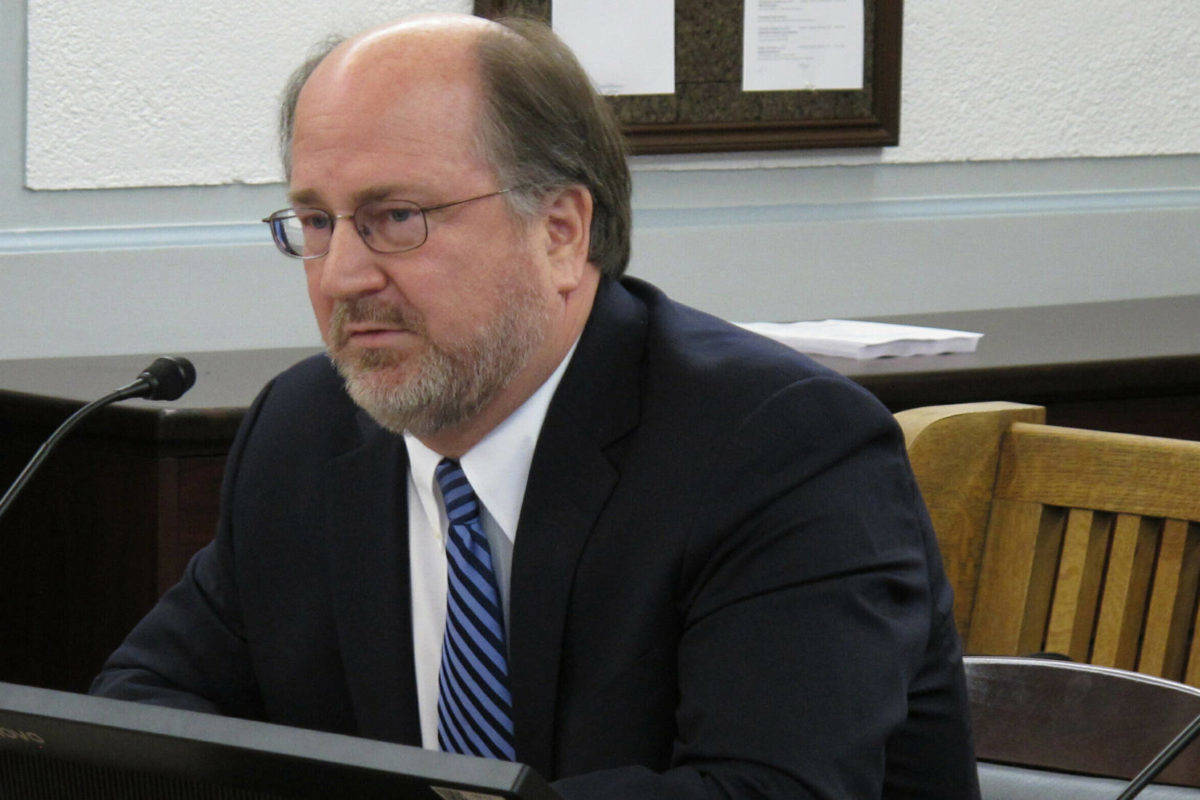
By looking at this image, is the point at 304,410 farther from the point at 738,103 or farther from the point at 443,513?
the point at 738,103

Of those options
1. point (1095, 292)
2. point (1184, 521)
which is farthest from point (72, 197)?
point (1095, 292)

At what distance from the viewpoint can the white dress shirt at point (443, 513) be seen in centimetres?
137

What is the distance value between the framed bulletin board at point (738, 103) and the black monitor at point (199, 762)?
210cm

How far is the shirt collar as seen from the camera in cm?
137

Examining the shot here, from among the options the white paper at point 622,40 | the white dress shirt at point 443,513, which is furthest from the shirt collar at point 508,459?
the white paper at point 622,40

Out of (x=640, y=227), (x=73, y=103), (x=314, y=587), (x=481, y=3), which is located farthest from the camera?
(x=640, y=227)

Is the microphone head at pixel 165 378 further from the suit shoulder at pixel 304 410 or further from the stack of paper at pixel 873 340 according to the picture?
the stack of paper at pixel 873 340

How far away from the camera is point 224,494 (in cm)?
155

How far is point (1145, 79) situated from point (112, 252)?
197 centimetres

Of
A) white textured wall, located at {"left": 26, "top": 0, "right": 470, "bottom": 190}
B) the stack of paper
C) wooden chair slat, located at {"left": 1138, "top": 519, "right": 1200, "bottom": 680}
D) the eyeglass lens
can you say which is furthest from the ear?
white textured wall, located at {"left": 26, "top": 0, "right": 470, "bottom": 190}

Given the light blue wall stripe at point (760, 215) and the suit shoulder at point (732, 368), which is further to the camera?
the light blue wall stripe at point (760, 215)

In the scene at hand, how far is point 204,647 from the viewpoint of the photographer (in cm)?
152

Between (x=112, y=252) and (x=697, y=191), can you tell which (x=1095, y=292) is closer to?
(x=697, y=191)

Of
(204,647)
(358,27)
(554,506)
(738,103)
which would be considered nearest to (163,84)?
(358,27)
